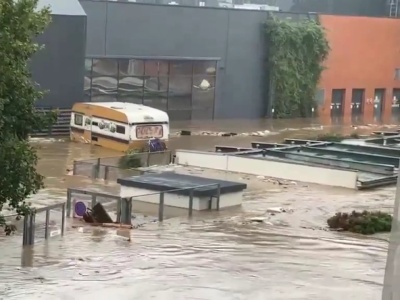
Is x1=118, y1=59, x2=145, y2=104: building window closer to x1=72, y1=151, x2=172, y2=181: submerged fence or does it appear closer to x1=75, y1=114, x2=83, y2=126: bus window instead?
x1=75, y1=114, x2=83, y2=126: bus window

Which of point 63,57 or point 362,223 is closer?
point 362,223

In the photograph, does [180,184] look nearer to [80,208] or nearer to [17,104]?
[80,208]

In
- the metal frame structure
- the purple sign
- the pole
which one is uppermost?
the pole

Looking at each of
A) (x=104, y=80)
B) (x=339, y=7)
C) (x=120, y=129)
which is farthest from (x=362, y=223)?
(x=339, y=7)

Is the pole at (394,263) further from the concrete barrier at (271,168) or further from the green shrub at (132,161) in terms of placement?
the green shrub at (132,161)

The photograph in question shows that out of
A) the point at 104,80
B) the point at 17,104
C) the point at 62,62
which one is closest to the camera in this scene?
the point at 17,104

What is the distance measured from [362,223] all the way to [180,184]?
5282mm

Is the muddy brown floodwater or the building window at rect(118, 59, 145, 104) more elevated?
the building window at rect(118, 59, 145, 104)

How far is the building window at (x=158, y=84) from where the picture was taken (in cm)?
5262

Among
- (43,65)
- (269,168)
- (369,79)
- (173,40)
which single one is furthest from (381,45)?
(269,168)

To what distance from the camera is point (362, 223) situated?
23.3m

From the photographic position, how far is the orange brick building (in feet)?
218

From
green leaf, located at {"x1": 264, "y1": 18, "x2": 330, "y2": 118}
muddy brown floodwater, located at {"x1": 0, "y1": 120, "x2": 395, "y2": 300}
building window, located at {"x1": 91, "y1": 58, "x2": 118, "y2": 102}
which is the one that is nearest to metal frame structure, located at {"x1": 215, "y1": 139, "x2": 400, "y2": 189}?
muddy brown floodwater, located at {"x1": 0, "y1": 120, "x2": 395, "y2": 300}

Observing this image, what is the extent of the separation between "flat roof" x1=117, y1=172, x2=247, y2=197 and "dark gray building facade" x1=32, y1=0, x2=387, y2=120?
19.8 meters
